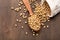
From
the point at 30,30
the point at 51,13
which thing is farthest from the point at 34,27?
the point at 51,13

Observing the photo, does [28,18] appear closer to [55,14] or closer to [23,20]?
[23,20]

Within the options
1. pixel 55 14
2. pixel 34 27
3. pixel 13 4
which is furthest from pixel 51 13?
pixel 13 4

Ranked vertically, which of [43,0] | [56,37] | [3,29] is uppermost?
[43,0]

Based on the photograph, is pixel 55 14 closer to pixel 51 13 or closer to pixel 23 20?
pixel 51 13

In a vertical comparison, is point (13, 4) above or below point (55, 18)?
above

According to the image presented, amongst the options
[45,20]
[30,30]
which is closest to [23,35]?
[30,30]

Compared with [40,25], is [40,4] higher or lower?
higher
